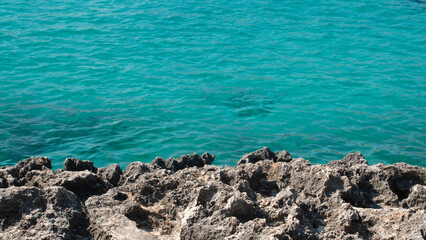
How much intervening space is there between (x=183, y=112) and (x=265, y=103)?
1.83m

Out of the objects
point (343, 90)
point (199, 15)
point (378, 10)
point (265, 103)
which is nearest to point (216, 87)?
point (265, 103)

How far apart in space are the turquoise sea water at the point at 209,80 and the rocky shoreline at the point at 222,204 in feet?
10.2

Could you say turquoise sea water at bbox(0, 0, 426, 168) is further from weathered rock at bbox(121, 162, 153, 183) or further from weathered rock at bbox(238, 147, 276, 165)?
weathered rock at bbox(121, 162, 153, 183)

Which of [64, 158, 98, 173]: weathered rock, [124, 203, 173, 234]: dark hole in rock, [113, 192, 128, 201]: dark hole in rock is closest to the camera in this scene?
[124, 203, 173, 234]: dark hole in rock

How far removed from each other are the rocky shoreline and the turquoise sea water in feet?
10.2

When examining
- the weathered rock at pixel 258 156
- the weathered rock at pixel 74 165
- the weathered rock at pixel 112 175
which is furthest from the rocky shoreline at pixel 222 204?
the weathered rock at pixel 258 156

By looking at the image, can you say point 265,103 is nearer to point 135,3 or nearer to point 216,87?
point 216,87

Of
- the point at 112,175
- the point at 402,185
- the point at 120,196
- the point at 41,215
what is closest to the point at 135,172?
the point at 112,175

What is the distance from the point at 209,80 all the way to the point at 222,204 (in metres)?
7.71

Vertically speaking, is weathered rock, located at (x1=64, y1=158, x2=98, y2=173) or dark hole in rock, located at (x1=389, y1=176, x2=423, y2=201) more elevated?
weathered rock, located at (x1=64, y1=158, x2=98, y2=173)

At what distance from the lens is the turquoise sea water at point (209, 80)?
29.5 ft

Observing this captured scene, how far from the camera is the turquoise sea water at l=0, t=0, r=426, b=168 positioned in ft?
29.5

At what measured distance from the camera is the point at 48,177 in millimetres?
5254

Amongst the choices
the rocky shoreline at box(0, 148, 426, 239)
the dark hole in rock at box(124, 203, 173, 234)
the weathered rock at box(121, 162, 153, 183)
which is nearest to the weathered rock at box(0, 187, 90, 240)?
the rocky shoreline at box(0, 148, 426, 239)
